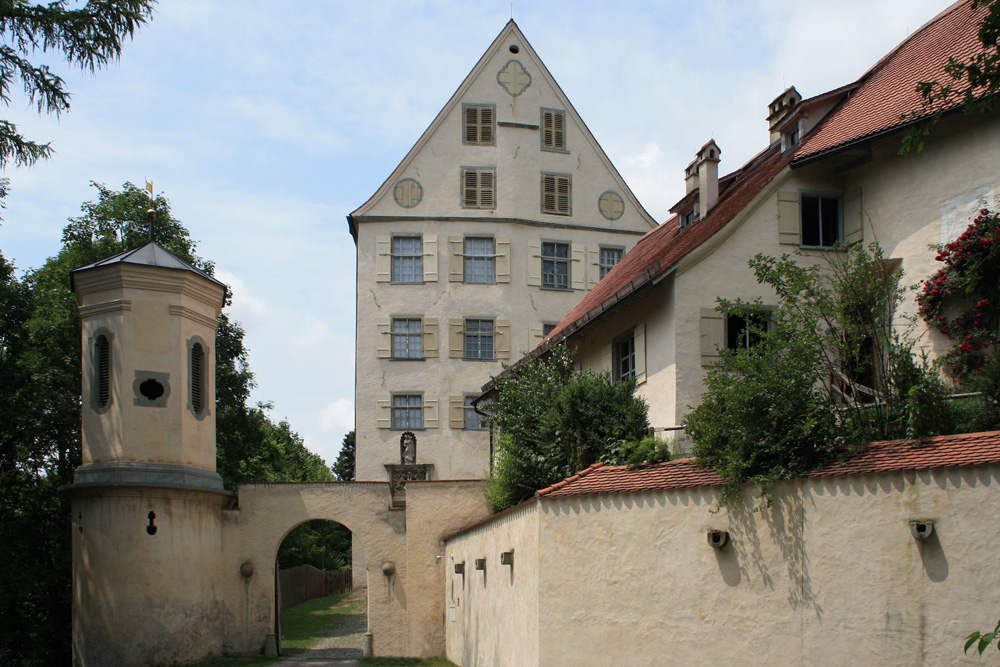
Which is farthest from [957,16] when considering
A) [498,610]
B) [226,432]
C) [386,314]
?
[226,432]

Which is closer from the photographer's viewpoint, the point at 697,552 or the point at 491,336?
the point at 697,552

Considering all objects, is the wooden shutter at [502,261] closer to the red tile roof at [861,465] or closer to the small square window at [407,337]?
the small square window at [407,337]

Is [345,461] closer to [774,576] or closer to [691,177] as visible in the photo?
[691,177]

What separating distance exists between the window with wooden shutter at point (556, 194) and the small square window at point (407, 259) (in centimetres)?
470

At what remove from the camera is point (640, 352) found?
20484 millimetres

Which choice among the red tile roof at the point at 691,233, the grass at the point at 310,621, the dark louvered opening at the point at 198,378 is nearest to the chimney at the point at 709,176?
the red tile roof at the point at 691,233

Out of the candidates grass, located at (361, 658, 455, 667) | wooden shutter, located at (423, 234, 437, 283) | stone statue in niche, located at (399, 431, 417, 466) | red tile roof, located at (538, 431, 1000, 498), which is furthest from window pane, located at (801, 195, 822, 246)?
wooden shutter, located at (423, 234, 437, 283)

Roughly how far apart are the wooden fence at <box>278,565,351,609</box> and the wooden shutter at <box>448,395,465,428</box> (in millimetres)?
8099

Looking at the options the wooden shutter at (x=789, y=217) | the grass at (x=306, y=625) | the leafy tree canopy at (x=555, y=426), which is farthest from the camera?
the grass at (x=306, y=625)

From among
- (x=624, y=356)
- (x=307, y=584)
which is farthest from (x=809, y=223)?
(x=307, y=584)

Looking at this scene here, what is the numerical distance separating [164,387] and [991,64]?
59.9ft

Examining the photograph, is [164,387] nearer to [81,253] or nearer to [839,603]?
[81,253]

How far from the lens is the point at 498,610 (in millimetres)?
18531

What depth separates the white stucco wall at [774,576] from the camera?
11727 millimetres
